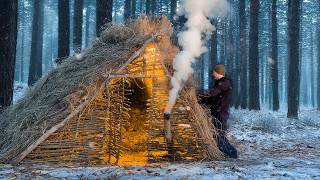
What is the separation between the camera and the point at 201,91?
830 centimetres

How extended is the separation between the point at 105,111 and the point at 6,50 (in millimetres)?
3374

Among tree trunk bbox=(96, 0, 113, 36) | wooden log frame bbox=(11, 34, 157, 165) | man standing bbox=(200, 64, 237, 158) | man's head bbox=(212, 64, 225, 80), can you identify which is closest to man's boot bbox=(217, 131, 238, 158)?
man standing bbox=(200, 64, 237, 158)

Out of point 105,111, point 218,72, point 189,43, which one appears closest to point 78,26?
point 218,72

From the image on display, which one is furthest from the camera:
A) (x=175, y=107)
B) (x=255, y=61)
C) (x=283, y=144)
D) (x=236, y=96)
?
(x=236, y=96)

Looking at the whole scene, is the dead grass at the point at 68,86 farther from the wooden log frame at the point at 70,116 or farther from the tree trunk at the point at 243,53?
the tree trunk at the point at 243,53

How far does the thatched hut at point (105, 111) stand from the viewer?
7.00m

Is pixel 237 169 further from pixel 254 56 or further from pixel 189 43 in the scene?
pixel 254 56

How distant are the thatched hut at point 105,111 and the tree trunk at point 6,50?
1.00 meters

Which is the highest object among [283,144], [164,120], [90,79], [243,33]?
[243,33]

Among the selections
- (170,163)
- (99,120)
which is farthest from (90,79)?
(170,163)

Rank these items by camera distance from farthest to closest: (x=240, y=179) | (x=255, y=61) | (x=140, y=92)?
(x=255, y=61)
(x=140, y=92)
(x=240, y=179)

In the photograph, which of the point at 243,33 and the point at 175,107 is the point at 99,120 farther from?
the point at 243,33

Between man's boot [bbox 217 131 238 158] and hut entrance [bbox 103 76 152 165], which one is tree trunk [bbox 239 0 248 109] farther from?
man's boot [bbox 217 131 238 158]

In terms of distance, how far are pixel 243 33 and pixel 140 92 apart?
14657mm
